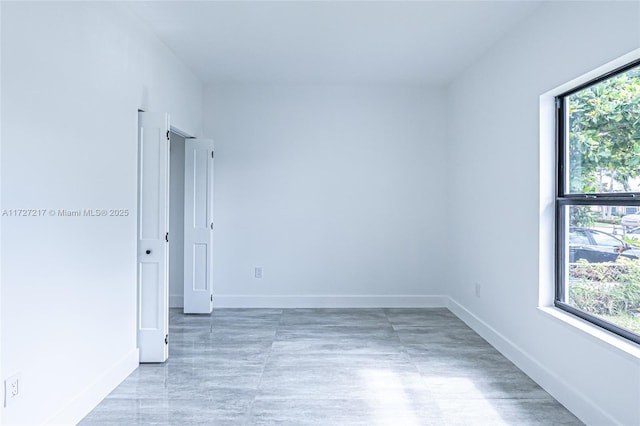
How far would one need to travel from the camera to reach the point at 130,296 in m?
3.28

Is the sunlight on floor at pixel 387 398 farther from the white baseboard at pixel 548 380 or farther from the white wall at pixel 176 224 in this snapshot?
the white wall at pixel 176 224

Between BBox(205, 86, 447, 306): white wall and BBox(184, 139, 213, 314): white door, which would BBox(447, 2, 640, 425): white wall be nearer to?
BBox(205, 86, 447, 306): white wall

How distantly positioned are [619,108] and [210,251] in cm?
410

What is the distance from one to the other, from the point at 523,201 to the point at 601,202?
30.0 inches

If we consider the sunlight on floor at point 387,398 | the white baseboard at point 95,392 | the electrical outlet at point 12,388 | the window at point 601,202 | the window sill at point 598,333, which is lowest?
the sunlight on floor at point 387,398

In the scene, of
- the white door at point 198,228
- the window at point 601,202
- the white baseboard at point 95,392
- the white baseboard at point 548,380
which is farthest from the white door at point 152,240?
the window at point 601,202

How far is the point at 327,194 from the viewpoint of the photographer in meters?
5.35

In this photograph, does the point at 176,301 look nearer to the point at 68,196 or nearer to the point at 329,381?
the point at 329,381

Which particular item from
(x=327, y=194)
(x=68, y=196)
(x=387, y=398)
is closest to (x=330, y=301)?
(x=327, y=194)

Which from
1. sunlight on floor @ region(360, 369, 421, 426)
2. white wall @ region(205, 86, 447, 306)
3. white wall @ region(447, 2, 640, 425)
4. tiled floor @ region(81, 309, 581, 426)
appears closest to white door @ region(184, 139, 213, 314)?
white wall @ region(205, 86, 447, 306)

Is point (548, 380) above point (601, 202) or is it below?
below

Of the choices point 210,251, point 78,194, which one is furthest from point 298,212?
point 78,194

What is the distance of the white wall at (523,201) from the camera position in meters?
2.37

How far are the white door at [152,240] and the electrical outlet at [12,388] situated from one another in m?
1.35
